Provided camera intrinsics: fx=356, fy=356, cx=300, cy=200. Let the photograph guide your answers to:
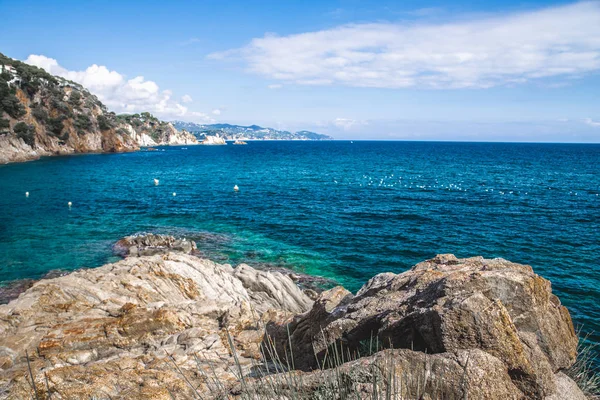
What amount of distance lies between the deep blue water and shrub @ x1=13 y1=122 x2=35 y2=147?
80.7 feet

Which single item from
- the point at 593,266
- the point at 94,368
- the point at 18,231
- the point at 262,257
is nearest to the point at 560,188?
the point at 593,266

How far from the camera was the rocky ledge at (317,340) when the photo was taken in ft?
15.4

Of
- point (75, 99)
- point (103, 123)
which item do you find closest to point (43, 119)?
point (75, 99)

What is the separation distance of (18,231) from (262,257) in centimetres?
2201

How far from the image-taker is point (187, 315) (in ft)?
38.8

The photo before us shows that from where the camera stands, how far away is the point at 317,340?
7.25m

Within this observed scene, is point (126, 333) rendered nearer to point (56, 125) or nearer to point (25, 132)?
point (25, 132)

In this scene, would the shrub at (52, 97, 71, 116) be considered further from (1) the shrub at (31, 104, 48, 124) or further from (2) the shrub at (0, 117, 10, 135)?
(2) the shrub at (0, 117, 10, 135)

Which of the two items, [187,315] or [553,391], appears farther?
[187,315]

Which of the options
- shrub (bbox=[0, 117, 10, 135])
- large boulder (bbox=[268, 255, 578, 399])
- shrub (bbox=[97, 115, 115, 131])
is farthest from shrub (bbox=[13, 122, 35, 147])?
large boulder (bbox=[268, 255, 578, 399])

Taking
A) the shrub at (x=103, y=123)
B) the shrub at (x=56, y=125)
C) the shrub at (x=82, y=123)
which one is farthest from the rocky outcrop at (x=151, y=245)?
the shrub at (x=103, y=123)

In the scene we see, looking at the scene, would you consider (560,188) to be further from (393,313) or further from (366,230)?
(393,313)

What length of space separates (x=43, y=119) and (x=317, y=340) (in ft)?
355

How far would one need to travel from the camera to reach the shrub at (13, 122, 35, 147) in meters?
79.2
